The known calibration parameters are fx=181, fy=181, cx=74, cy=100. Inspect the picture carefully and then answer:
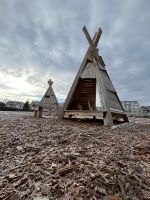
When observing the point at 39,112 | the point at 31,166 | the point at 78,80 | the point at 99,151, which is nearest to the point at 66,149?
the point at 99,151

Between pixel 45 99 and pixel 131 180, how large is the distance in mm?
9244

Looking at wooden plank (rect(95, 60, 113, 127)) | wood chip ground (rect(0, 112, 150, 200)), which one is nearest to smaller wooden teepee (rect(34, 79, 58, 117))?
wooden plank (rect(95, 60, 113, 127))

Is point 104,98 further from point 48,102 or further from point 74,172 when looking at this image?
point 48,102

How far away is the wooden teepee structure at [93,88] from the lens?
21.3ft

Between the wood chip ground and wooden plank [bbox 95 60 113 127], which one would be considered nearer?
the wood chip ground

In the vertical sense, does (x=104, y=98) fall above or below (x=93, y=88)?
below

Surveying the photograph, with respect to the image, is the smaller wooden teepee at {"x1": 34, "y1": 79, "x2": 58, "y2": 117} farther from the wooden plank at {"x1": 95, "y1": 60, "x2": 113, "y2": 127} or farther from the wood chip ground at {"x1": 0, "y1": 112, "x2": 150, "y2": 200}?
the wood chip ground at {"x1": 0, "y1": 112, "x2": 150, "y2": 200}

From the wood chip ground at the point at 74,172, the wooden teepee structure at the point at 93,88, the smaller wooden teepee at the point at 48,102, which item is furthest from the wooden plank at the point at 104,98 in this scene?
the smaller wooden teepee at the point at 48,102

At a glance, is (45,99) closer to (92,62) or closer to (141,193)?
(92,62)

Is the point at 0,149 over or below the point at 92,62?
below

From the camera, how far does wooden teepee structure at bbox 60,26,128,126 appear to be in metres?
6.48

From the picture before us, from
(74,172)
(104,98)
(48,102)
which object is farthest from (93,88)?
(74,172)

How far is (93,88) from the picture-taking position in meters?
9.34

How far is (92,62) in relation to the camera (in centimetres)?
782
